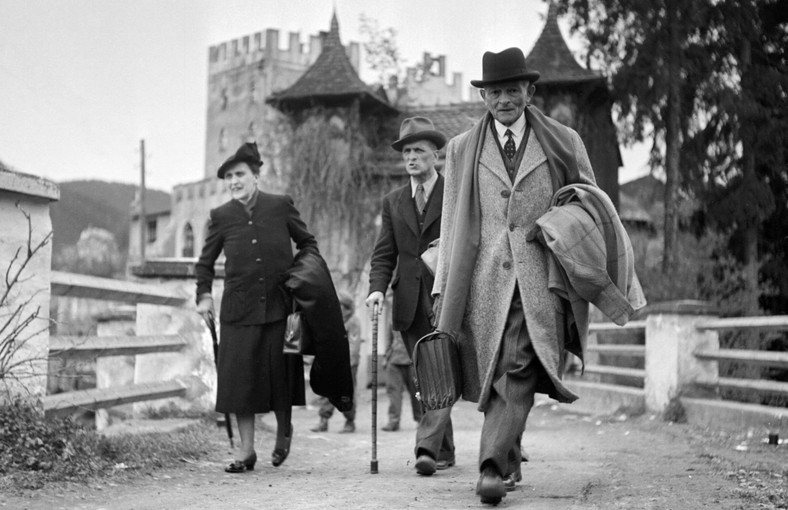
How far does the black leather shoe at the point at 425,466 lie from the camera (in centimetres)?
641

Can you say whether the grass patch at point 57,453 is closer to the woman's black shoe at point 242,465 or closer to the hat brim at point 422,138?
the woman's black shoe at point 242,465

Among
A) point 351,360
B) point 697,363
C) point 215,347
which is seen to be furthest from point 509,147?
point 351,360

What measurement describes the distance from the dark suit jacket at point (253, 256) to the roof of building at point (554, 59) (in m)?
18.9

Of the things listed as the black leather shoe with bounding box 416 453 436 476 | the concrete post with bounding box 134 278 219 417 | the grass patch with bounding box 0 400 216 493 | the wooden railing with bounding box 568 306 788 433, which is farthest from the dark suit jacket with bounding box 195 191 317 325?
the wooden railing with bounding box 568 306 788 433

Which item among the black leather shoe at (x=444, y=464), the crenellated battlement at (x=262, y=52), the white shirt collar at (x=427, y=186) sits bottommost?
the black leather shoe at (x=444, y=464)

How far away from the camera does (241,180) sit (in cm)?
710

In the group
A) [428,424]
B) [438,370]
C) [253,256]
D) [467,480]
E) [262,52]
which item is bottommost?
[467,480]

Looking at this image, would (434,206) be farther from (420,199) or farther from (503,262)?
(503,262)

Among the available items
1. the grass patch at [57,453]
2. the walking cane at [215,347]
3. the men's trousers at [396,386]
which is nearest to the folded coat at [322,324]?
the walking cane at [215,347]

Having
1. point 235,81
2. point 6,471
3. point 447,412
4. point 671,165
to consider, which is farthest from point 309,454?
point 235,81

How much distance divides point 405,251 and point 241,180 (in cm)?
114

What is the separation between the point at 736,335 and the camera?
568 inches

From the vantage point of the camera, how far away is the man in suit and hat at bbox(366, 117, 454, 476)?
689 centimetres

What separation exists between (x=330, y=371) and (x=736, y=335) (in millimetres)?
8775
